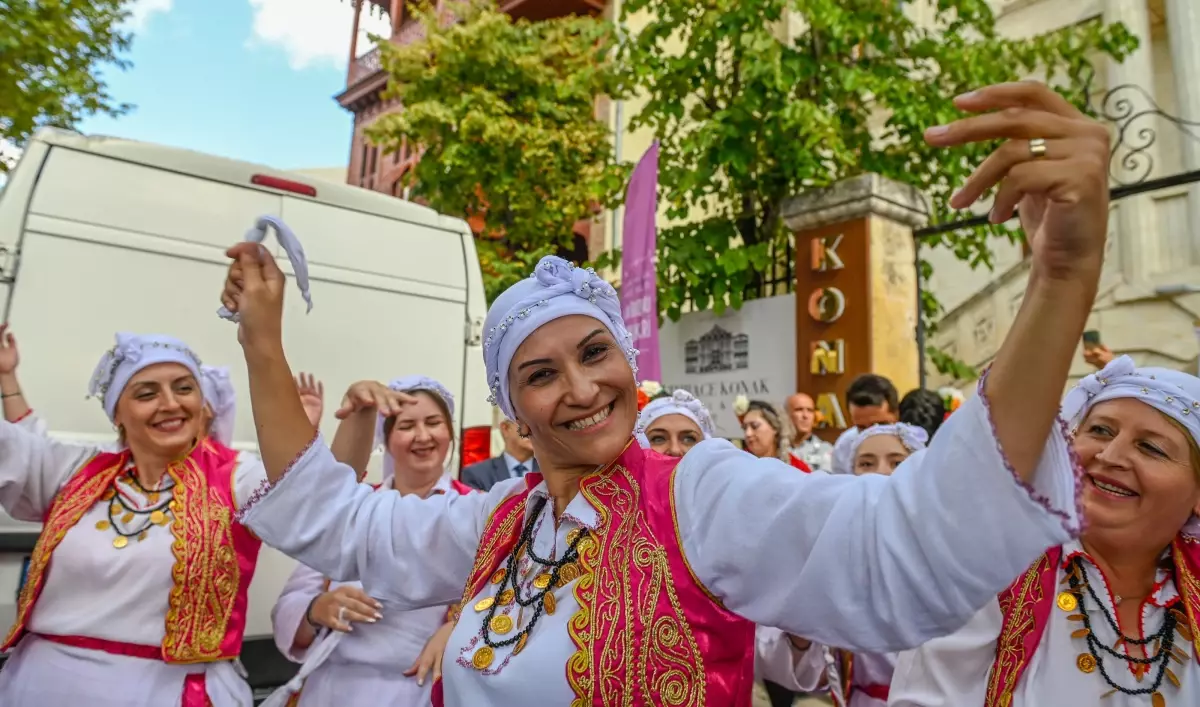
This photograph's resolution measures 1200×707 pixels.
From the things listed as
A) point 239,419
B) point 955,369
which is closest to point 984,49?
point 955,369

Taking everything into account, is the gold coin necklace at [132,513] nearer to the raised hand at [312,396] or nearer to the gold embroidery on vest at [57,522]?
the gold embroidery on vest at [57,522]

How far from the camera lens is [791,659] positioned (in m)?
2.99

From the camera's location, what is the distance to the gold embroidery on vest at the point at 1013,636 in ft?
6.40

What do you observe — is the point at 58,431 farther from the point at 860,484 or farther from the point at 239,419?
the point at 860,484

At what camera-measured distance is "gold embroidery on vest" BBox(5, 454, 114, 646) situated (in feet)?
9.02

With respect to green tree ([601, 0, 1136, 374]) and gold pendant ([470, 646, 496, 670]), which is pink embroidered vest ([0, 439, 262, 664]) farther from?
green tree ([601, 0, 1136, 374])

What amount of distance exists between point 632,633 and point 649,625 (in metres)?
0.03

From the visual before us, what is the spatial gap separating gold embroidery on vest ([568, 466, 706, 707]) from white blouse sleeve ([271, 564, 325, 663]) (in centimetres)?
188

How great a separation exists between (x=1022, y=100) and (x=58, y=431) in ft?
12.9

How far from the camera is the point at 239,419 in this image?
4160mm

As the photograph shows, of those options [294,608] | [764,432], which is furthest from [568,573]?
A: [764,432]

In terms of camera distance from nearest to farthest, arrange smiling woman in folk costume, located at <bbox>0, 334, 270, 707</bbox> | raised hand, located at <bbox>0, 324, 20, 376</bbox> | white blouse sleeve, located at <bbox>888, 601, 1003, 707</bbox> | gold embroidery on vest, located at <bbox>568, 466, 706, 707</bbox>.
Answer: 1. gold embroidery on vest, located at <bbox>568, 466, 706, 707</bbox>
2. white blouse sleeve, located at <bbox>888, 601, 1003, 707</bbox>
3. smiling woman in folk costume, located at <bbox>0, 334, 270, 707</bbox>
4. raised hand, located at <bbox>0, 324, 20, 376</bbox>

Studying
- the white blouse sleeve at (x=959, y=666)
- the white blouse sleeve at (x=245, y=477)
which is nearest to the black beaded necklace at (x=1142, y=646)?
the white blouse sleeve at (x=959, y=666)

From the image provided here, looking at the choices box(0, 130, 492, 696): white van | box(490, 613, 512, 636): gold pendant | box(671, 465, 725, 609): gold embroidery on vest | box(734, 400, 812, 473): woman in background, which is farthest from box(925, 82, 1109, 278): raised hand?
box(734, 400, 812, 473): woman in background
